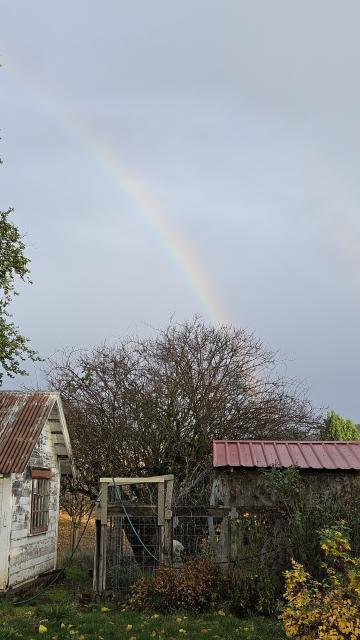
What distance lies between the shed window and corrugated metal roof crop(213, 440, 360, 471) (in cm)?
509

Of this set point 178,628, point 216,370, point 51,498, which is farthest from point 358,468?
point 51,498

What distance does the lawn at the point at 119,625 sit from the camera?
324 inches

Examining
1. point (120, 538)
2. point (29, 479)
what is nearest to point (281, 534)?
point (120, 538)

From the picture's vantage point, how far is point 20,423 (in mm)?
13828

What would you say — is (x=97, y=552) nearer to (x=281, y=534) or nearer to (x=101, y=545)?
(x=101, y=545)

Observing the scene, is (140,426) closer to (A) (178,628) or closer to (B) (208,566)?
(B) (208,566)

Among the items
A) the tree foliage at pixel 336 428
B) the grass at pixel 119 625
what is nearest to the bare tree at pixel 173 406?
the tree foliage at pixel 336 428

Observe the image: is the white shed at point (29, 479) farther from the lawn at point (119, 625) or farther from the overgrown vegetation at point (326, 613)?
the overgrown vegetation at point (326, 613)

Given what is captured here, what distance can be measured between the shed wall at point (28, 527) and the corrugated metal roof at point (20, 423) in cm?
50

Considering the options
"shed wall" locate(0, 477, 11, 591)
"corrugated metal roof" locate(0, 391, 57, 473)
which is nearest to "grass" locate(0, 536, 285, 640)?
"shed wall" locate(0, 477, 11, 591)

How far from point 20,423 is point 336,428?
12.7 m

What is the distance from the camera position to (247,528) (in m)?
A: 10.6

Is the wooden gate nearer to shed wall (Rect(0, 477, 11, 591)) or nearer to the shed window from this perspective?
shed wall (Rect(0, 477, 11, 591))

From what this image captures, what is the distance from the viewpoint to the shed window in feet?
47.3
